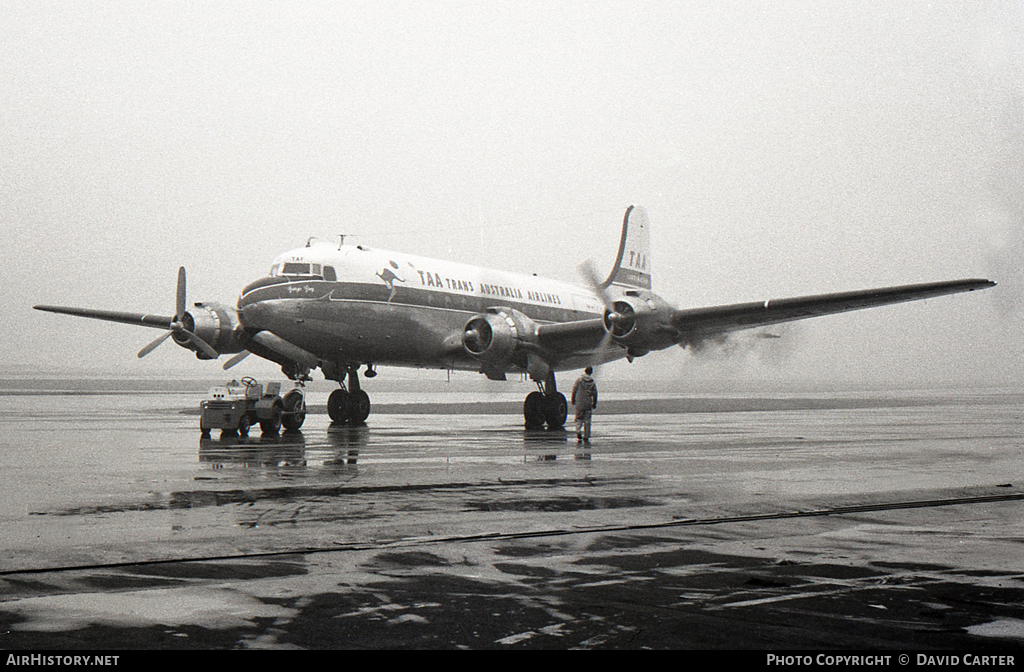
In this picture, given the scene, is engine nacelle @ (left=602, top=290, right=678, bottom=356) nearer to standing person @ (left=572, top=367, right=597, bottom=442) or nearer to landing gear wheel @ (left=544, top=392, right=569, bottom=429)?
standing person @ (left=572, top=367, right=597, bottom=442)

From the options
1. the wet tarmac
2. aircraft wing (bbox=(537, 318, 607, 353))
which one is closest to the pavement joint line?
the wet tarmac

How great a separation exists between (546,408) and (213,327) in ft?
31.8

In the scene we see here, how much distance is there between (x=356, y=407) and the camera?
27656 mm

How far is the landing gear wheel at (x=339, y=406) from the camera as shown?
27.4 m

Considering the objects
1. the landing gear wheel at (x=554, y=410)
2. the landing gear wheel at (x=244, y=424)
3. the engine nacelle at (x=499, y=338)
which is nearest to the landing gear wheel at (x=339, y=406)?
the engine nacelle at (x=499, y=338)

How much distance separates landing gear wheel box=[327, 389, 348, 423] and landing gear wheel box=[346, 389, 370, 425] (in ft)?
0.37

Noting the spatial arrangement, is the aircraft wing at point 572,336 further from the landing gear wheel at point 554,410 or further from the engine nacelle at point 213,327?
the engine nacelle at point 213,327

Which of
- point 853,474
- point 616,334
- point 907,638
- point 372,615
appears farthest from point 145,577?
point 616,334

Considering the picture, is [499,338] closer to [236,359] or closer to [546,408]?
[546,408]

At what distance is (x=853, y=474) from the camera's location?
1422 centimetres

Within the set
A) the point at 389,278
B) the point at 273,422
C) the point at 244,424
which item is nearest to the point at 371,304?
the point at 389,278

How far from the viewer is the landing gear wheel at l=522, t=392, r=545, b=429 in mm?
26859
